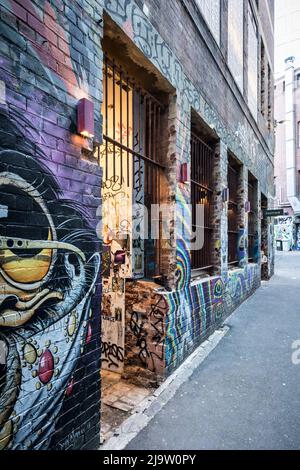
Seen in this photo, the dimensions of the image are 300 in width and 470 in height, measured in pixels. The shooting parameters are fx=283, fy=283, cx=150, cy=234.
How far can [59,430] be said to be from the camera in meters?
2.11

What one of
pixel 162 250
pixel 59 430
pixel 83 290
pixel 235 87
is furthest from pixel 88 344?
pixel 235 87

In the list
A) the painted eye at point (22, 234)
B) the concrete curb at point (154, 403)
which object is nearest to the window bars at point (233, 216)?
the concrete curb at point (154, 403)

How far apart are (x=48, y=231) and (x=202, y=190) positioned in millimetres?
4033

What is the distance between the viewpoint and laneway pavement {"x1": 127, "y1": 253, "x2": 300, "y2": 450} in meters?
2.55

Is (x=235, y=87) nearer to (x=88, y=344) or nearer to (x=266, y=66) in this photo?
(x=266, y=66)

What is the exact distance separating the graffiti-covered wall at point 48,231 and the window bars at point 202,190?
9.71 ft

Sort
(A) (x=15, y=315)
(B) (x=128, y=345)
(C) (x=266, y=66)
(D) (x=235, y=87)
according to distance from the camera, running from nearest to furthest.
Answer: (A) (x=15, y=315), (B) (x=128, y=345), (D) (x=235, y=87), (C) (x=266, y=66)

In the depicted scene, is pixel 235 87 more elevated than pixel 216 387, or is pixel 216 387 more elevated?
pixel 235 87

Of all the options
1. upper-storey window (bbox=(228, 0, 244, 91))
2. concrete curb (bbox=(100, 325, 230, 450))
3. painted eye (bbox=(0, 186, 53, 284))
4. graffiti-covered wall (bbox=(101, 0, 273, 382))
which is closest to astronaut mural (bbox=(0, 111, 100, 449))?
painted eye (bbox=(0, 186, 53, 284))

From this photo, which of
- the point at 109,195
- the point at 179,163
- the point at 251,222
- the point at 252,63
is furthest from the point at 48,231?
the point at 252,63

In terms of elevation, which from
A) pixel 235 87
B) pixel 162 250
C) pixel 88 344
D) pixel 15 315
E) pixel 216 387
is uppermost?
pixel 235 87

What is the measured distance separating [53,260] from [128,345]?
231 centimetres

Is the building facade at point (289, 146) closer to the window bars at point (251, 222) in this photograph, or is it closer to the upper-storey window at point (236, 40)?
the window bars at point (251, 222)

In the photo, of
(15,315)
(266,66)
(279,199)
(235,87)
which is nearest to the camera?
(15,315)
